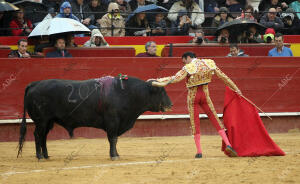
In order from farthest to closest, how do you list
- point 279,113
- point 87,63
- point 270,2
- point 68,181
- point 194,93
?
point 270,2, point 279,113, point 87,63, point 194,93, point 68,181

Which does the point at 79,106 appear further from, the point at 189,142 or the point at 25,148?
the point at 189,142

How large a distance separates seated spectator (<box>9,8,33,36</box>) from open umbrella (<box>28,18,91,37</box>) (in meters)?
0.66

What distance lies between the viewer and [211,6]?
1307 centimetres

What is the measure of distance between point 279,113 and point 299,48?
74.6 inches

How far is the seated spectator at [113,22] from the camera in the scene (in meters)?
11.6

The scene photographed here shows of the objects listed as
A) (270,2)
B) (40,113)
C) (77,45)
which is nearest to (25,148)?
(40,113)

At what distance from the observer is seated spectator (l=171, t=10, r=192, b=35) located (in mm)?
12125

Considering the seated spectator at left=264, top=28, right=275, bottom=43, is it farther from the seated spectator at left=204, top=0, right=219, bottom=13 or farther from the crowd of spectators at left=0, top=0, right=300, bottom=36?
the seated spectator at left=204, top=0, right=219, bottom=13

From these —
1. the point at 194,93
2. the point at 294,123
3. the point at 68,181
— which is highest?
the point at 194,93

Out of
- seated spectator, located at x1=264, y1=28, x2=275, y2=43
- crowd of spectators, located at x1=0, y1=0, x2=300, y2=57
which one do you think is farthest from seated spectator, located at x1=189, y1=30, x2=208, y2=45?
seated spectator, located at x1=264, y1=28, x2=275, y2=43

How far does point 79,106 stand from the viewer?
8180 millimetres

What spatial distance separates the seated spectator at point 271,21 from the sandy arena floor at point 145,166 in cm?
339

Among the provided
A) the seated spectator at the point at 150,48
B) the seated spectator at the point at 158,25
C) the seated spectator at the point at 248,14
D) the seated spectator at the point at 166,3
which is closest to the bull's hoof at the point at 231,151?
the seated spectator at the point at 150,48

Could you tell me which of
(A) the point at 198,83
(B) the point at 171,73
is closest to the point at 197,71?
(A) the point at 198,83
